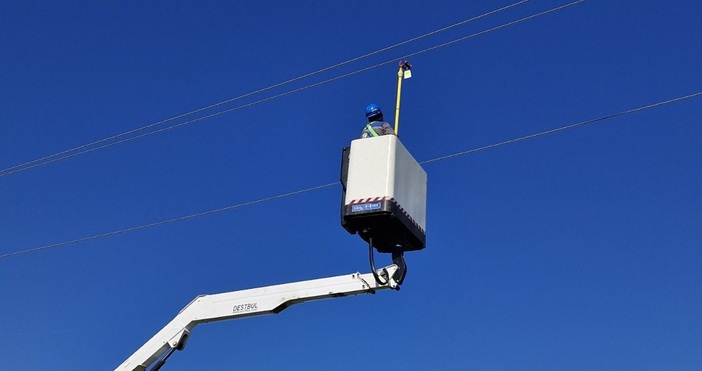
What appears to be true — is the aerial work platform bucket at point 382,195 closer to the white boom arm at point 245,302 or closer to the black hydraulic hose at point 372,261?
the black hydraulic hose at point 372,261

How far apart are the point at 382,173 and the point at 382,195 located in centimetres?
23

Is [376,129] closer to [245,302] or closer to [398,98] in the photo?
[398,98]

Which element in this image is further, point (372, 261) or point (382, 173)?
point (372, 261)

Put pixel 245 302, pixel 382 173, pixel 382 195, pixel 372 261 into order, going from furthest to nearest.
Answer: pixel 245 302, pixel 372 261, pixel 382 173, pixel 382 195

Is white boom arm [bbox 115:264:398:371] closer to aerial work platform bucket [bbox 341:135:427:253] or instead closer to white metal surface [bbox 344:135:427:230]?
aerial work platform bucket [bbox 341:135:427:253]

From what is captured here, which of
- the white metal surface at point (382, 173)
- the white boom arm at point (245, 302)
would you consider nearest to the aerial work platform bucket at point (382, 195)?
the white metal surface at point (382, 173)

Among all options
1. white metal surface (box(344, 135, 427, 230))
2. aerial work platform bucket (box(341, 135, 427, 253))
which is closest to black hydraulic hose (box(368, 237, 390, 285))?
aerial work platform bucket (box(341, 135, 427, 253))

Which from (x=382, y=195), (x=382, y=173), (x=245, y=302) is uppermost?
(x=382, y=173)

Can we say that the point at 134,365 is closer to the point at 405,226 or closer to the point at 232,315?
the point at 232,315

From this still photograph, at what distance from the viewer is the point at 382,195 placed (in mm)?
8539

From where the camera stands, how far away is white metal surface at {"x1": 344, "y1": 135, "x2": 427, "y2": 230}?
862cm

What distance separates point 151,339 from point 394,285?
130 inches

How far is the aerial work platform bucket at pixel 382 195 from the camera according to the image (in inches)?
336

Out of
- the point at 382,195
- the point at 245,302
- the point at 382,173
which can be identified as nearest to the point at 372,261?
the point at 382,195
